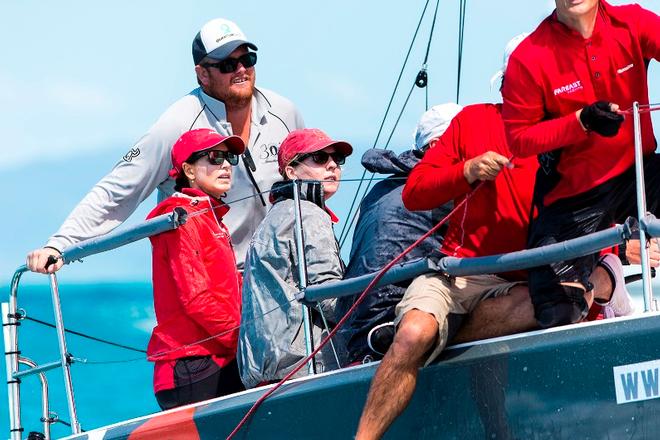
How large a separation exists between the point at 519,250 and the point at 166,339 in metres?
A: 1.46

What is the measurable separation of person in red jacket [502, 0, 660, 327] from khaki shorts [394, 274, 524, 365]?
244mm

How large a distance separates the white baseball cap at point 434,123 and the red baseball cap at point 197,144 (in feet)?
2.84

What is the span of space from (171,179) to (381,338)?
1.88 meters

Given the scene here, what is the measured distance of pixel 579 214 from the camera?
171 inches

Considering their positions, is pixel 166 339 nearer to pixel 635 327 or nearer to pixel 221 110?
pixel 221 110

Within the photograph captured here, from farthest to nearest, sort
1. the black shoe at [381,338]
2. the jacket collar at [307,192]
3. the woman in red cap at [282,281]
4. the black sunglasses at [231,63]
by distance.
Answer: the black sunglasses at [231,63] < the jacket collar at [307,192] < the woman in red cap at [282,281] < the black shoe at [381,338]

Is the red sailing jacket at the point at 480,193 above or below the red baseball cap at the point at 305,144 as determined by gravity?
below

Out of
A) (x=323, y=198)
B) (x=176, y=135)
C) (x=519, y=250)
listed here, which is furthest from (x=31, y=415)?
(x=519, y=250)

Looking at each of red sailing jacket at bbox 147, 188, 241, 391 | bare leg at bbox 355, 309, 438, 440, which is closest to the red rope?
bare leg at bbox 355, 309, 438, 440

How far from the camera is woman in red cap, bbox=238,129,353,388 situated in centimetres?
505

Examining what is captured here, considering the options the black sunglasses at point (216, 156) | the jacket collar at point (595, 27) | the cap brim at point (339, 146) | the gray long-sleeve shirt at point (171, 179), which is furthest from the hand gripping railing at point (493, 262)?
the gray long-sleeve shirt at point (171, 179)

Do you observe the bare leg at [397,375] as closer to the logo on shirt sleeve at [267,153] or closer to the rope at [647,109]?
the rope at [647,109]

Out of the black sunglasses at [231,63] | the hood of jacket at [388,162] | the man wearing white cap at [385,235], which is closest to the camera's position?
the man wearing white cap at [385,235]

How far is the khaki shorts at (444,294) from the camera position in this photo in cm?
440
